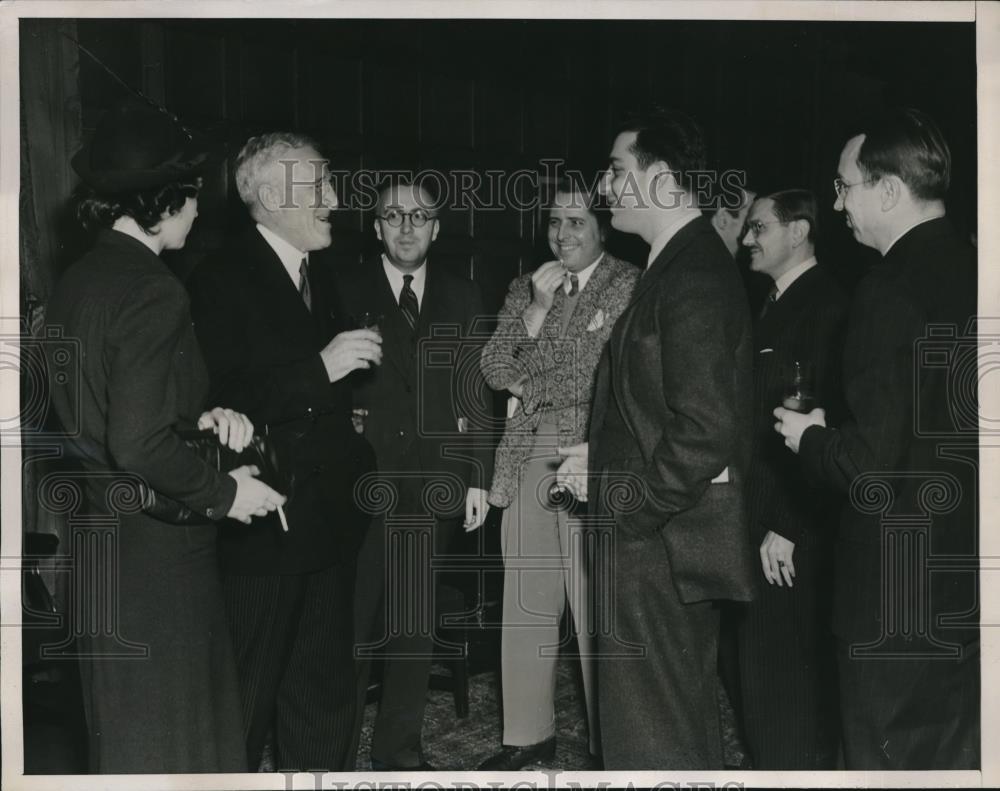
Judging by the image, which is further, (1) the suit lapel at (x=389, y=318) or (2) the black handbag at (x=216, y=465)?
(1) the suit lapel at (x=389, y=318)

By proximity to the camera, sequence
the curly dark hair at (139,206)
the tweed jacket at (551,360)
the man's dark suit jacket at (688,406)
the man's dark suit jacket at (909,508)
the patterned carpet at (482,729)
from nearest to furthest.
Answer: the man's dark suit jacket at (688,406), the curly dark hair at (139,206), the man's dark suit jacket at (909,508), the tweed jacket at (551,360), the patterned carpet at (482,729)

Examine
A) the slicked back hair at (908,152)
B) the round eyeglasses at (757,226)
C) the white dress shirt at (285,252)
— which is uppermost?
the slicked back hair at (908,152)

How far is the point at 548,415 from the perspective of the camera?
3.46 m

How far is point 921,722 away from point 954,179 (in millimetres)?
1592

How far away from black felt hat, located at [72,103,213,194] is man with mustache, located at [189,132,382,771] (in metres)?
0.16

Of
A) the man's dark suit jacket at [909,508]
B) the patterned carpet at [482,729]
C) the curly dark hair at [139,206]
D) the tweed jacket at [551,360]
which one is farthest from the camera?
the patterned carpet at [482,729]

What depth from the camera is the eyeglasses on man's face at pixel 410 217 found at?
3.46 m

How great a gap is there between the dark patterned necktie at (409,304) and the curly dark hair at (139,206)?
660 millimetres

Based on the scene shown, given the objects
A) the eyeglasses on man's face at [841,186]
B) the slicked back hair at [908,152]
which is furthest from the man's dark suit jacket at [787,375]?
the slicked back hair at [908,152]

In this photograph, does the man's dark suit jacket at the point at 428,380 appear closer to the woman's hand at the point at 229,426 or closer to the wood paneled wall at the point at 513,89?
the wood paneled wall at the point at 513,89

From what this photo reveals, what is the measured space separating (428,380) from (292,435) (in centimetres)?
43

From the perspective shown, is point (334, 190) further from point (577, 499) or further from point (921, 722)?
point (921, 722)

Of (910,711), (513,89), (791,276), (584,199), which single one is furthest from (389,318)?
(910,711)

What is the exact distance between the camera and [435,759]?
3.52 meters
